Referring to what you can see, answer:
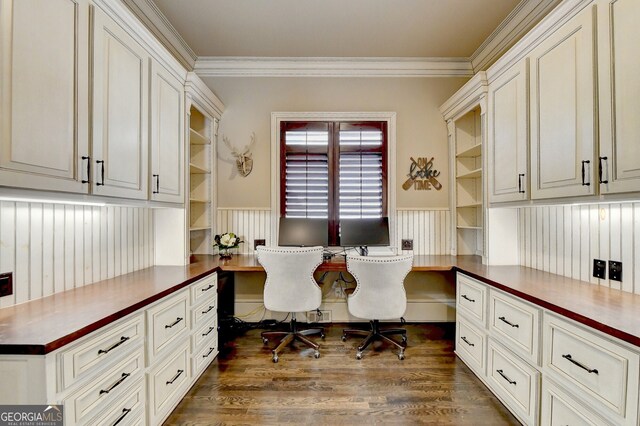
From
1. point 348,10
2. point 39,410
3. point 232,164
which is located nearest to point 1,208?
point 39,410

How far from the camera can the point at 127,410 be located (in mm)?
1485

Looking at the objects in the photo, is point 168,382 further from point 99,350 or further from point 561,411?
point 561,411

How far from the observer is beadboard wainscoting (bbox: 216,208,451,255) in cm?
346

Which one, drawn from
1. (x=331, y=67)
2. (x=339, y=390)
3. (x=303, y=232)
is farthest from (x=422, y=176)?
(x=339, y=390)

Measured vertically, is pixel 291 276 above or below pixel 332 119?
below

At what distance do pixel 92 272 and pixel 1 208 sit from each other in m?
0.66

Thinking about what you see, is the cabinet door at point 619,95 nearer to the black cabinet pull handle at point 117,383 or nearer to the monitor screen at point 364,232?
the monitor screen at point 364,232

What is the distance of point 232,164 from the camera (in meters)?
3.48

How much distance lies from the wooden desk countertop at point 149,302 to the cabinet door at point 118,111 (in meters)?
0.56

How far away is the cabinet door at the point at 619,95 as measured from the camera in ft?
4.47

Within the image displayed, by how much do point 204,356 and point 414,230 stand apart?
2.42 meters

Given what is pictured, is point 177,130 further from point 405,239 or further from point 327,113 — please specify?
point 405,239

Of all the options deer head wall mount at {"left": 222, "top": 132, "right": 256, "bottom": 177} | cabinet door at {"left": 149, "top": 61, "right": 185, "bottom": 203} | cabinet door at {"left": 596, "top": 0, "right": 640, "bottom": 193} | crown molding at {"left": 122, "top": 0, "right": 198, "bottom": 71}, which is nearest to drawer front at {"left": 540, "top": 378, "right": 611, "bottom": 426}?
cabinet door at {"left": 596, "top": 0, "right": 640, "bottom": 193}

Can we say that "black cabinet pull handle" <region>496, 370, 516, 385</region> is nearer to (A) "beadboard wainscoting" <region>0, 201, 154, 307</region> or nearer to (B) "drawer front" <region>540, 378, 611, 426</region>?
(B) "drawer front" <region>540, 378, 611, 426</region>
